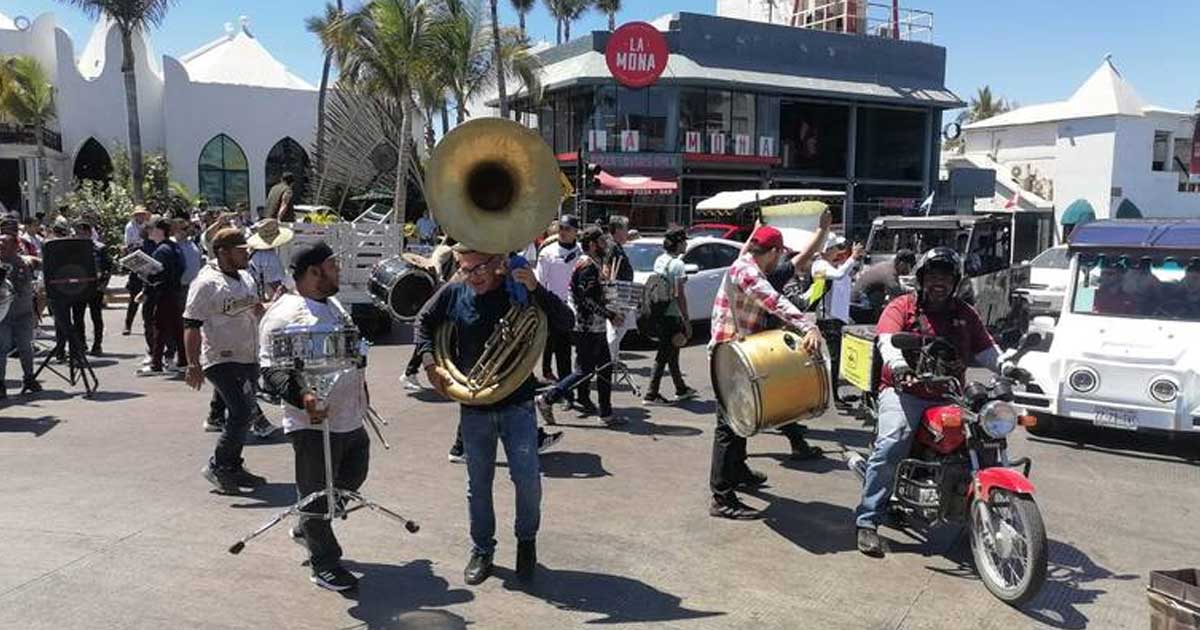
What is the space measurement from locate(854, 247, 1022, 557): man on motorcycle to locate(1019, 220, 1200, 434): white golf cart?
96.5 inches

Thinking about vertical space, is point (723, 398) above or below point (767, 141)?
below

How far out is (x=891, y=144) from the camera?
127ft

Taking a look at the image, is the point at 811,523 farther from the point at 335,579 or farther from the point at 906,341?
the point at 335,579

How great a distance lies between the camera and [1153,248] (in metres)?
8.25

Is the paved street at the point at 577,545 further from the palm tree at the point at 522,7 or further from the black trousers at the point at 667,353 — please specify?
the palm tree at the point at 522,7

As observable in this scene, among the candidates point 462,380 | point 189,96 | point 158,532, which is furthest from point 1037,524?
point 189,96

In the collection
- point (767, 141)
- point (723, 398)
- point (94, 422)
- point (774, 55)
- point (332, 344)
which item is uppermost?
point (774, 55)

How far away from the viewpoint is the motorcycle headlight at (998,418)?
4.59 m

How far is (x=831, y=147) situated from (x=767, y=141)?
5019 millimetres

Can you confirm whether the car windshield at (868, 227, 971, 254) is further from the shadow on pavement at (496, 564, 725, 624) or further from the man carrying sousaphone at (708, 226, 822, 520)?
the shadow on pavement at (496, 564, 725, 624)

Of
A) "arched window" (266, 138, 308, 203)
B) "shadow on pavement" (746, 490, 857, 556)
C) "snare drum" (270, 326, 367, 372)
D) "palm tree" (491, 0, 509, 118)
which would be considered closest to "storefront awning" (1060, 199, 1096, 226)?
"palm tree" (491, 0, 509, 118)

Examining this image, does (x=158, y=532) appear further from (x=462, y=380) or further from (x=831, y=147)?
(x=831, y=147)

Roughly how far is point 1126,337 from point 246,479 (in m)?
7.12

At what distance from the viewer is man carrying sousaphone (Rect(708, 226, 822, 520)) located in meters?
5.52
